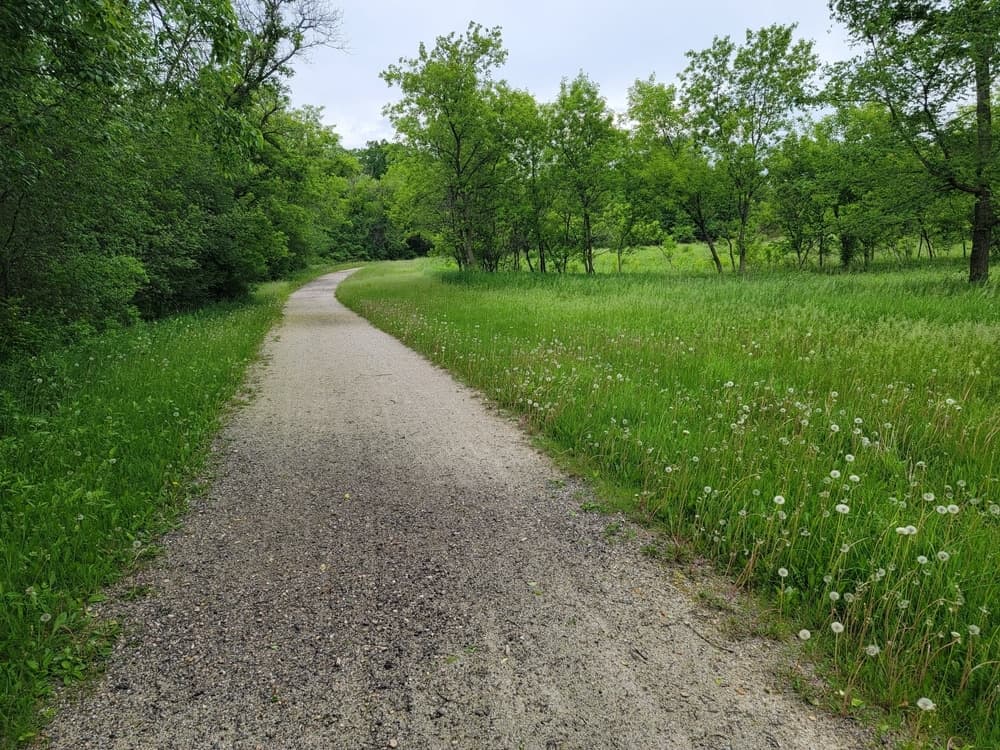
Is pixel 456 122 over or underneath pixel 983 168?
over

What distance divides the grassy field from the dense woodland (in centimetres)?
532

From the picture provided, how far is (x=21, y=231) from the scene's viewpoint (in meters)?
8.14

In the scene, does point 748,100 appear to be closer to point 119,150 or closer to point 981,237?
point 981,237

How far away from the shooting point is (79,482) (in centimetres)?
373

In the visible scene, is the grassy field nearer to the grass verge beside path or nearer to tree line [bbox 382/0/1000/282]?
the grass verge beside path

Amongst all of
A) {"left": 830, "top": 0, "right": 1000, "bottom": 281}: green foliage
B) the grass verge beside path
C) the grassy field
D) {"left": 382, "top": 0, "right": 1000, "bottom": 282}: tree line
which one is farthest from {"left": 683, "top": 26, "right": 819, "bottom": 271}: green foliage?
the grass verge beside path

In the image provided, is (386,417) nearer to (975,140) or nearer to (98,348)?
(98,348)

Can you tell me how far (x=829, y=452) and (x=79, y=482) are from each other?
6.24 meters

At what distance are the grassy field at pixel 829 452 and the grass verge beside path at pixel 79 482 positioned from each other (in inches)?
139

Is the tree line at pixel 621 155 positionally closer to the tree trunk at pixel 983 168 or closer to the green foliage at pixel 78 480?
the tree trunk at pixel 983 168

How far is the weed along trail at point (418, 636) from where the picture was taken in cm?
193

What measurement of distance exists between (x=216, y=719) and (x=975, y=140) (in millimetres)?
17316

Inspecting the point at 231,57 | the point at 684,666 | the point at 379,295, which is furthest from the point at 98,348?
the point at 379,295

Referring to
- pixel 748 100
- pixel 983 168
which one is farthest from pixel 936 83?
pixel 748 100
